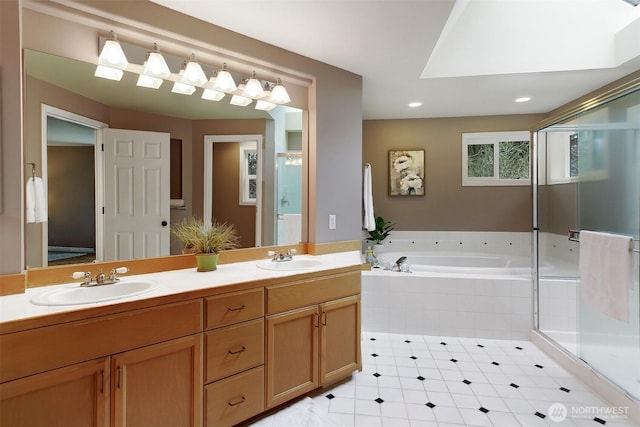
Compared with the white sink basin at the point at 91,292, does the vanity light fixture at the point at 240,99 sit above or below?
above

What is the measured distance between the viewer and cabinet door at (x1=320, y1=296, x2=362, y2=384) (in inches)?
73.9

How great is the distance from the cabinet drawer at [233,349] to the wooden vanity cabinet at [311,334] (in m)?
0.07

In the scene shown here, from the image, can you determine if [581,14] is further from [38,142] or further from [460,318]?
[38,142]

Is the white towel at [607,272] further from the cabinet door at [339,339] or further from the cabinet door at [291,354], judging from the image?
the cabinet door at [291,354]

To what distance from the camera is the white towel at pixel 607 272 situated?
1676mm

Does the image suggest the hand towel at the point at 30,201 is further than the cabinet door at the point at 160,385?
Yes

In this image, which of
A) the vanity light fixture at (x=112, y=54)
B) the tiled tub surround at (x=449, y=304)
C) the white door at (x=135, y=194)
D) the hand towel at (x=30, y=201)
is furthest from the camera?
the tiled tub surround at (x=449, y=304)

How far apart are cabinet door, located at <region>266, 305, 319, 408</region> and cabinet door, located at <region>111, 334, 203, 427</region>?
0.40 meters

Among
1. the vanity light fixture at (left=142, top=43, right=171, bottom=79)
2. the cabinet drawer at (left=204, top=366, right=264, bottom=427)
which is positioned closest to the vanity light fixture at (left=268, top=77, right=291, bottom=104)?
the vanity light fixture at (left=142, top=43, right=171, bottom=79)

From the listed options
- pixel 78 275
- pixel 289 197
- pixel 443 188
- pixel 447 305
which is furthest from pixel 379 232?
pixel 78 275

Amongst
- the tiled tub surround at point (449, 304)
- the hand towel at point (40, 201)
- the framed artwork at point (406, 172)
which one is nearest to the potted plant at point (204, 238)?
the hand towel at point (40, 201)

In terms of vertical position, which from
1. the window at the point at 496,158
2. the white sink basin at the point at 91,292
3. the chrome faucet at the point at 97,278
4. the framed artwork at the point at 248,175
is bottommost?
the white sink basin at the point at 91,292

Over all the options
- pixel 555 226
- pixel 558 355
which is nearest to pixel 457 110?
pixel 555 226

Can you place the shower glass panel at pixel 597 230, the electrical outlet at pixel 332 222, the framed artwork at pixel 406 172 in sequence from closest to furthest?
the shower glass panel at pixel 597 230
the electrical outlet at pixel 332 222
the framed artwork at pixel 406 172
